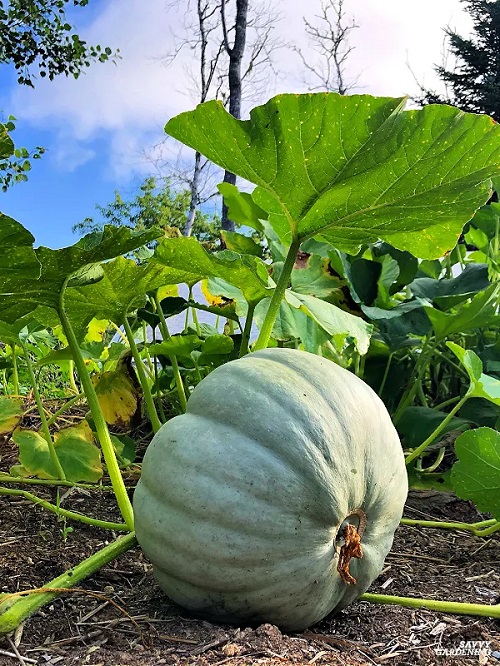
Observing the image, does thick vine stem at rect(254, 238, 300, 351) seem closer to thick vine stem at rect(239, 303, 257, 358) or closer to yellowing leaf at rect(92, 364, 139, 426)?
thick vine stem at rect(239, 303, 257, 358)

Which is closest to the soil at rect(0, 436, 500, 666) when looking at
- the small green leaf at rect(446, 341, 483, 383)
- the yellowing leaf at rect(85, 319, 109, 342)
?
the small green leaf at rect(446, 341, 483, 383)

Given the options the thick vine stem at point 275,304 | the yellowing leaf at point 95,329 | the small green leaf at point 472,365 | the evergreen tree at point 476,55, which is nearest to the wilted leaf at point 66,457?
the thick vine stem at point 275,304

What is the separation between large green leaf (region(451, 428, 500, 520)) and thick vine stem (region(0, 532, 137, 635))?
61 centimetres

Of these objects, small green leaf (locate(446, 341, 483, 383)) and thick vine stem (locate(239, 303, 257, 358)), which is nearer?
small green leaf (locate(446, 341, 483, 383))

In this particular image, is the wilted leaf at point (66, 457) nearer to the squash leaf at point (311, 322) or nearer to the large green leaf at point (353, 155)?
the squash leaf at point (311, 322)

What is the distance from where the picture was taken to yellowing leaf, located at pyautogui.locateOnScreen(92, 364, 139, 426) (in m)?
1.70

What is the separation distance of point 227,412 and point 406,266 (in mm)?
1191

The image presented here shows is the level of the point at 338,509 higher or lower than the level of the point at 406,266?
lower

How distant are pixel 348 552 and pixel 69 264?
58cm

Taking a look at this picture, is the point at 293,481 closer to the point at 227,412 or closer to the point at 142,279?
the point at 227,412

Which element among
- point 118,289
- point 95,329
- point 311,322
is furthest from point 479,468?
point 95,329

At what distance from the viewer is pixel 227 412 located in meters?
0.92

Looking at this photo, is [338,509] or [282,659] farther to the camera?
[338,509]

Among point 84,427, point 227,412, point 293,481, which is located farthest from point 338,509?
point 84,427
